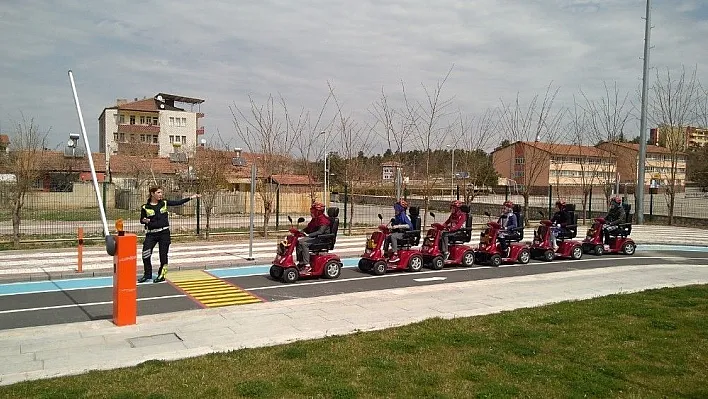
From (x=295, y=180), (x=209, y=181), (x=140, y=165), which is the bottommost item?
(x=209, y=181)

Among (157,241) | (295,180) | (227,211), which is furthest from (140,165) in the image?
(157,241)

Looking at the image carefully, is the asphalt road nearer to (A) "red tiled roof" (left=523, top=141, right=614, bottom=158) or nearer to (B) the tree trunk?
(B) the tree trunk

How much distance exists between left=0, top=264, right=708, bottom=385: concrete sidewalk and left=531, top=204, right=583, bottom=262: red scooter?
3.47 m

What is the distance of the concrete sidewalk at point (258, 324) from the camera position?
640 cm

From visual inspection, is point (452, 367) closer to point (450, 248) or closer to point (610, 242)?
point (450, 248)

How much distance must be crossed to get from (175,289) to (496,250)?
8125 millimetres

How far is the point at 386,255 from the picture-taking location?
13.2 m

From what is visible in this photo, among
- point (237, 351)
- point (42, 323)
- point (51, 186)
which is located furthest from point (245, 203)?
point (237, 351)

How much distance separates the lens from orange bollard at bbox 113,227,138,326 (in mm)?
7899

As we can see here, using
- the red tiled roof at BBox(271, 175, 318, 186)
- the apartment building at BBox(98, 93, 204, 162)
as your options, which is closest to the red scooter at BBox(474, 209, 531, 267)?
the red tiled roof at BBox(271, 175, 318, 186)

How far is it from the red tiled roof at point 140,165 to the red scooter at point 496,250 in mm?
31409

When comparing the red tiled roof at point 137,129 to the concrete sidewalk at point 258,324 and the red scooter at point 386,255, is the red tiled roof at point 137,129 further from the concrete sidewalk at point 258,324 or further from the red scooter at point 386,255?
the concrete sidewalk at point 258,324

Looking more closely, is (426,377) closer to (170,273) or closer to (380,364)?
(380,364)

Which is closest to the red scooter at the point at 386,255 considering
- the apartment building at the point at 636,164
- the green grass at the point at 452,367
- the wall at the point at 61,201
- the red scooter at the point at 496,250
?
the red scooter at the point at 496,250
